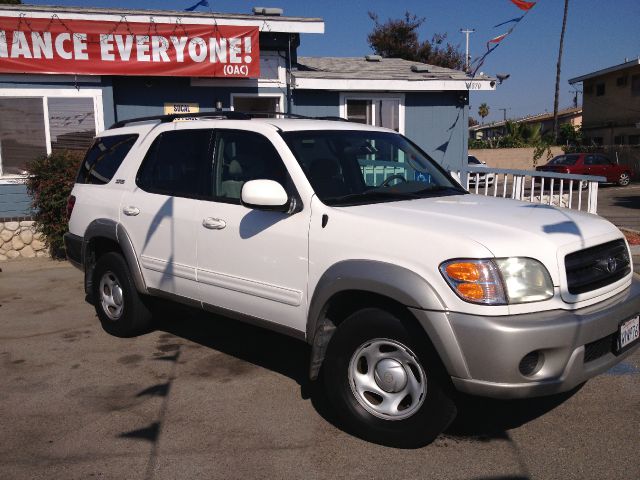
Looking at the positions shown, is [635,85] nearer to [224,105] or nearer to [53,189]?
[224,105]

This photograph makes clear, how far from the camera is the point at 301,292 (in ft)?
13.0

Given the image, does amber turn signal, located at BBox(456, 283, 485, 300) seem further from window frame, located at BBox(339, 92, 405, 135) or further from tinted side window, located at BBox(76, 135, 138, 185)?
window frame, located at BBox(339, 92, 405, 135)

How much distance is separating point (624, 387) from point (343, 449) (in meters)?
2.19

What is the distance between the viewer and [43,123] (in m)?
10.5

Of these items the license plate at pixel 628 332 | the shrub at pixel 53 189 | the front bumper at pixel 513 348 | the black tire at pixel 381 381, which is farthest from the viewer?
the shrub at pixel 53 189

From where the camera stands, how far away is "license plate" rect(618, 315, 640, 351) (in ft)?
11.8

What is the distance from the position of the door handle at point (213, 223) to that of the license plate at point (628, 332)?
2.58 m

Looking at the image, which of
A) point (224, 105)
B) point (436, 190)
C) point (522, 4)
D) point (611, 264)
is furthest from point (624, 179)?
point (611, 264)

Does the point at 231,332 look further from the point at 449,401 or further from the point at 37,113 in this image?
the point at 37,113

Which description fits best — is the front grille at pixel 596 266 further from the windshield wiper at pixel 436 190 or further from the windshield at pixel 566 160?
the windshield at pixel 566 160

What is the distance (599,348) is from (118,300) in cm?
401

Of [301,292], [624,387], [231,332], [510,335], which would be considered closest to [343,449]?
[301,292]

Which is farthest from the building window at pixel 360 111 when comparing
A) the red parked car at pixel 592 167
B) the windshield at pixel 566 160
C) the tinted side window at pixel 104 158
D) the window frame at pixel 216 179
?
the windshield at pixel 566 160

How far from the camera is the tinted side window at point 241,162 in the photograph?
4.36 meters
